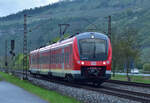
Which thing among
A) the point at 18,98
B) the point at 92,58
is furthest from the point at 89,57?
the point at 18,98

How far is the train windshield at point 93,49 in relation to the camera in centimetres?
2534

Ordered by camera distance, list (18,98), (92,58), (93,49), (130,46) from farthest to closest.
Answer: (130,46), (93,49), (92,58), (18,98)

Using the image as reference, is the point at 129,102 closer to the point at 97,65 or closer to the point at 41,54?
the point at 97,65

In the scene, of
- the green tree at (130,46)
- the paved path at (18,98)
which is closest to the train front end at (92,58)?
the paved path at (18,98)

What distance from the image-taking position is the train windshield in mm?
25336

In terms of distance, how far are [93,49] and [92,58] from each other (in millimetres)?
732

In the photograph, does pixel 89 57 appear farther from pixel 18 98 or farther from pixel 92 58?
pixel 18 98

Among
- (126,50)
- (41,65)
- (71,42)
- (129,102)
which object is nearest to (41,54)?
(41,65)

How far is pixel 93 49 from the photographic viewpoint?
25.6 meters

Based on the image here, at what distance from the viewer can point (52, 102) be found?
16906mm

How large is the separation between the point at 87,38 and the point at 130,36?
1551 centimetres

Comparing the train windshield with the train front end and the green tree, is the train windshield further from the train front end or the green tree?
the green tree

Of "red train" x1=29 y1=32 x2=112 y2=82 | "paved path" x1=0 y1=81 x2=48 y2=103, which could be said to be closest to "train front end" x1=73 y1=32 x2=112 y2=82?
"red train" x1=29 y1=32 x2=112 y2=82

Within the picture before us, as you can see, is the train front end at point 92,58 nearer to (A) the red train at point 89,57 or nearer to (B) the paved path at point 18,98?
(A) the red train at point 89,57
